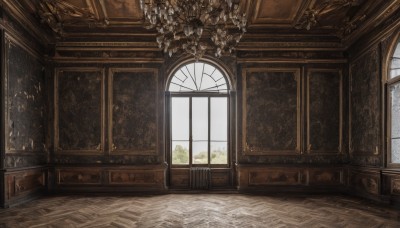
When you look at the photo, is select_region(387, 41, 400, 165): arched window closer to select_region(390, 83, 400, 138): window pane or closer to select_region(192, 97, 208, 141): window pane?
select_region(390, 83, 400, 138): window pane

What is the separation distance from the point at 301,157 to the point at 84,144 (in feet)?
18.1

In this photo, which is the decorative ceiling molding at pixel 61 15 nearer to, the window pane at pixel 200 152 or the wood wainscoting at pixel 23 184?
the wood wainscoting at pixel 23 184

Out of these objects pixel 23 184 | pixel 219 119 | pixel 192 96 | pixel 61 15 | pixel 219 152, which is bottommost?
pixel 23 184

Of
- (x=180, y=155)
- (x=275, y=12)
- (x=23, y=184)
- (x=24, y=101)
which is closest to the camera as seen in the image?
(x=23, y=184)

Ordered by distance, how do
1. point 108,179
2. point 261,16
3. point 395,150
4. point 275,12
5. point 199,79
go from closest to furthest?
point 395,150, point 275,12, point 261,16, point 108,179, point 199,79

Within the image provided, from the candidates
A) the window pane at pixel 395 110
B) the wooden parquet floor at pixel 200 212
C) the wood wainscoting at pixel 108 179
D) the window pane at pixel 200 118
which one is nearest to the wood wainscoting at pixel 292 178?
the wooden parquet floor at pixel 200 212

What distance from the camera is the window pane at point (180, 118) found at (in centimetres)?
810

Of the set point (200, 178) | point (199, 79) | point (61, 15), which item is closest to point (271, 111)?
point (199, 79)

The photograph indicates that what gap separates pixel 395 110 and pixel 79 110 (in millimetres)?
7119

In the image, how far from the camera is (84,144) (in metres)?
7.63

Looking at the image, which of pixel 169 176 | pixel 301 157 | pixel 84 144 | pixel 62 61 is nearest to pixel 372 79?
pixel 301 157

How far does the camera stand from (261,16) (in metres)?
7.09

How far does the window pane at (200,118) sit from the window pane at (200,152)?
0.16m

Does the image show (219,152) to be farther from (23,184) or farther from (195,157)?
(23,184)
